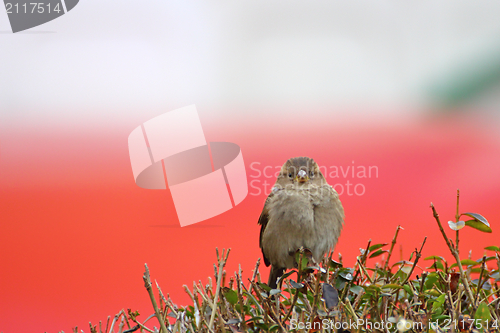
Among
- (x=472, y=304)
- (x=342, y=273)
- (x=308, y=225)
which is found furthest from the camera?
(x=308, y=225)

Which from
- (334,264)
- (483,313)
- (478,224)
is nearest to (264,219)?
(334,264)

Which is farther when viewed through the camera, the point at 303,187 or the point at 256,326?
the point at 303,187

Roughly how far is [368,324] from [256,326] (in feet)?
0.85

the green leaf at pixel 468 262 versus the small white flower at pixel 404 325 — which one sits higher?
the green leaf at pixel 468 262

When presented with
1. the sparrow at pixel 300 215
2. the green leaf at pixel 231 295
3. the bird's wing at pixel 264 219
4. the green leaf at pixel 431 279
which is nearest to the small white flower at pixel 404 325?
the green leaf at pixel 431 279

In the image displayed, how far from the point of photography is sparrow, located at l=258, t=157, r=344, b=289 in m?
1.84

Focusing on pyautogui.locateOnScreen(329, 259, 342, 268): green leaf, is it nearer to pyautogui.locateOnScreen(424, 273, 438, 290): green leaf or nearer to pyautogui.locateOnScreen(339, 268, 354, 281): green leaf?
pyautogui.locateOnScreen(339, 268, 354, 281): green leaf

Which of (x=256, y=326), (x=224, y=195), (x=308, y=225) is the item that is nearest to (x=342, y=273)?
(x=256, y=326)

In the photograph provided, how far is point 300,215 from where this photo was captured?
183cm

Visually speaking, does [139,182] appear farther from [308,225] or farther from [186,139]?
[308,225]

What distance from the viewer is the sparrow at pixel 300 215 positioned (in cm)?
184

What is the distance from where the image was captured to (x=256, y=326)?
965 mm

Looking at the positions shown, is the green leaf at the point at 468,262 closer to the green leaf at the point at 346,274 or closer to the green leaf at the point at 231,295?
the green leaf at the point at 346,274

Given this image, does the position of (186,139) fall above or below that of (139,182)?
above
